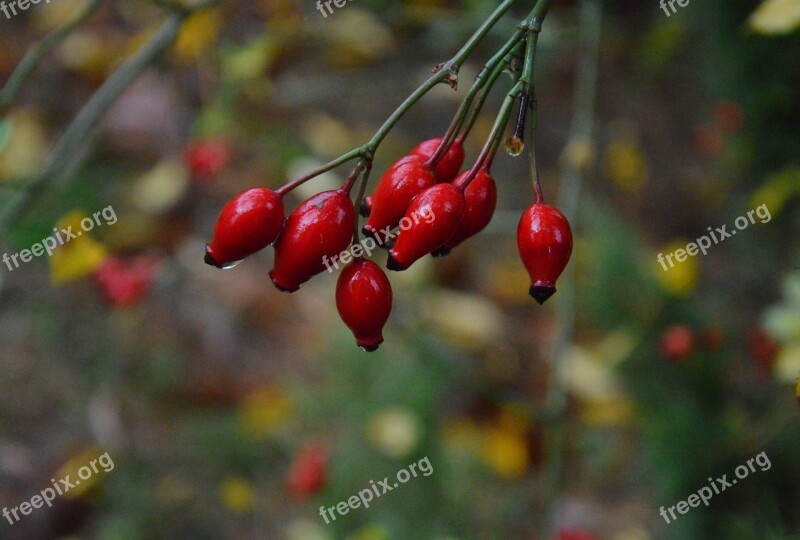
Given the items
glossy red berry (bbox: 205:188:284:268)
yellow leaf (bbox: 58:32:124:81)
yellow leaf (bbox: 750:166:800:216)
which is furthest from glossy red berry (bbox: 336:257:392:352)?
yellow leaf (bbox: 58:32:124:81)

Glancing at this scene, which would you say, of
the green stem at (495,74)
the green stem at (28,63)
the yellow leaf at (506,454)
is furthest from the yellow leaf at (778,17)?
the yellow leaf at (506,454)

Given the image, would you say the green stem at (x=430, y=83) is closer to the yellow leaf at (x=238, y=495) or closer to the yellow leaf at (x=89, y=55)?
the yellow leaf at (x=238, y=495)

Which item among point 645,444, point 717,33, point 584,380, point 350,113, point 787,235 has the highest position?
point 350,113

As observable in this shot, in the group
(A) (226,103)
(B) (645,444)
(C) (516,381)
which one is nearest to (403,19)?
(A) (226,103)

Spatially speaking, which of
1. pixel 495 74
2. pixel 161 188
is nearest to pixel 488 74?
pixel 495 74

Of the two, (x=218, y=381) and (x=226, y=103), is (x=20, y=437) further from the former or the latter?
(x=226, y=103)

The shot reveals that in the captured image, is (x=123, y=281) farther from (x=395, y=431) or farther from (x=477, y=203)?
(x=477, y=203)

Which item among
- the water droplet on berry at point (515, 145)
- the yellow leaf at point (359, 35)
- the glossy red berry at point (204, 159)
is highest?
the yellow leaf at point (359, 35)
